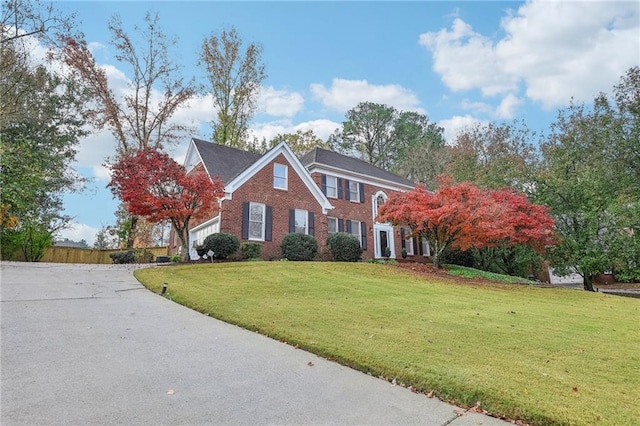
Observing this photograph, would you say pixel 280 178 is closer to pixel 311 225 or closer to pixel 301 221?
pixel 301 221

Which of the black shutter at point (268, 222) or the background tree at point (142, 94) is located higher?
the background tree at point (142, 94)

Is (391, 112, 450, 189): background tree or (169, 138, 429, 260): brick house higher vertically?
(391, 112, 450, 189): background tree

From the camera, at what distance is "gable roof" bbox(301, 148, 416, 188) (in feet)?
72.5

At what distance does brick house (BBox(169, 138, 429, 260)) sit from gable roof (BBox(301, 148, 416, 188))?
24 mm

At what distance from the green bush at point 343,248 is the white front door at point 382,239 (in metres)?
4.85

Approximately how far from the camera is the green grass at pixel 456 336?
337cm

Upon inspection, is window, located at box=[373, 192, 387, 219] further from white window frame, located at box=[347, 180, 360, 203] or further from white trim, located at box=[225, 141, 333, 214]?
white trim, located at box=[225, 141, 333, 214]

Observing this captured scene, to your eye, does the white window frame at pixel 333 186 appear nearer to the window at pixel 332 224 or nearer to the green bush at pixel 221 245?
the window at pixel 332 224

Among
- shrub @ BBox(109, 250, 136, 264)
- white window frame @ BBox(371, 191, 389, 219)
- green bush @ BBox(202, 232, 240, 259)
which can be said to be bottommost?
shrub @ BBox(109, 250, 136, 264)

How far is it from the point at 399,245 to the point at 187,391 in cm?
2248

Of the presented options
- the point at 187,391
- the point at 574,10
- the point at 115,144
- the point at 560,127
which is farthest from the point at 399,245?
the point at 187,391

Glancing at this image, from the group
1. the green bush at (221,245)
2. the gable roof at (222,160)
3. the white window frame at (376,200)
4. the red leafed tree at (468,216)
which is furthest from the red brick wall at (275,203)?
the white window frame at (376,200)

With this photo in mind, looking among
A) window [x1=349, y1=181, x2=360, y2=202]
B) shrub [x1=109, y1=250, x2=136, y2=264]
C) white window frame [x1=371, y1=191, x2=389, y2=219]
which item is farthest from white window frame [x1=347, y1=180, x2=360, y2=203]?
shrub [x1=109, y1=250, x2=136, y2=264]

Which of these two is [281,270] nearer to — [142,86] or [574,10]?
[574,10]
